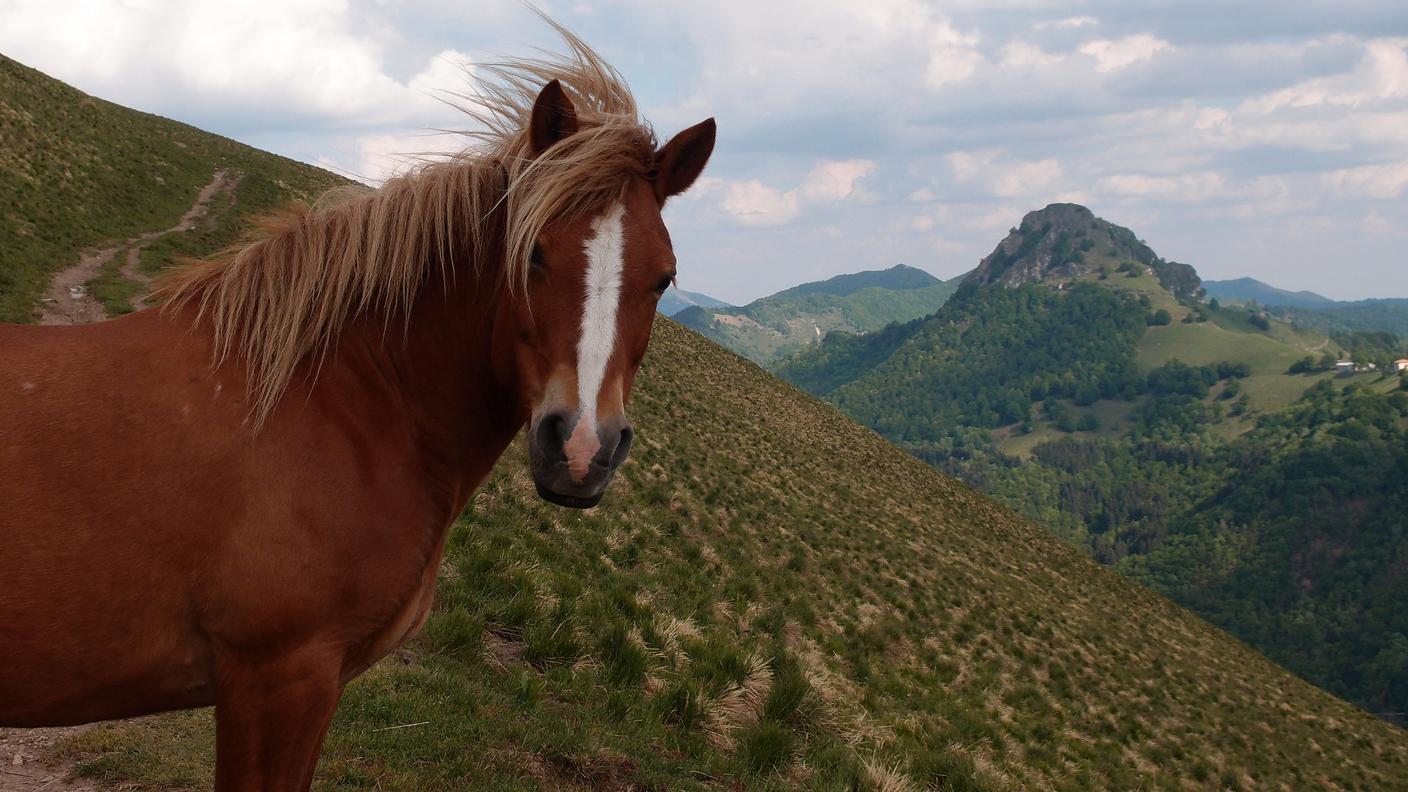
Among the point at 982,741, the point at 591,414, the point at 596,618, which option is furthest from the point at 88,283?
the point at 591,414

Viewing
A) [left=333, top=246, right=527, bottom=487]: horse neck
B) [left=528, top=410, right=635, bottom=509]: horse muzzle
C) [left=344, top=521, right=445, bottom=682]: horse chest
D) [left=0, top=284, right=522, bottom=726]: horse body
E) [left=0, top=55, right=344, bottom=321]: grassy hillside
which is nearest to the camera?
[left=0, top=284, right=522, bottom=726]: horse body

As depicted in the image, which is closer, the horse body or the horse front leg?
the horse body

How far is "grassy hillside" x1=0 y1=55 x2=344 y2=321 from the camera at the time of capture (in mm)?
22047

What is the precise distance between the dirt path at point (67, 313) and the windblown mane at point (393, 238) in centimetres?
35

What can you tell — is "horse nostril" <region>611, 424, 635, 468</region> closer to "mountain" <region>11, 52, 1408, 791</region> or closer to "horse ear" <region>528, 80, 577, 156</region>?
"horse ear" <region>528, 80, 577, 156</region>

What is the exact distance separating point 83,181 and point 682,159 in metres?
36.3

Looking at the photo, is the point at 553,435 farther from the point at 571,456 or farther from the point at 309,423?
the point at 309,423

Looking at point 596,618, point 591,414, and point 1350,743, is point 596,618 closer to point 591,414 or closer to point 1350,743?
point 591,414

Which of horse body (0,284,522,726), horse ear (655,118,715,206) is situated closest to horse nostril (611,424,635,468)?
horse body (0,284,522,726)

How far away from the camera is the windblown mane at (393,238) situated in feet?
9.00

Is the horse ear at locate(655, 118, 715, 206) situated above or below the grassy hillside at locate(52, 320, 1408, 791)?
above

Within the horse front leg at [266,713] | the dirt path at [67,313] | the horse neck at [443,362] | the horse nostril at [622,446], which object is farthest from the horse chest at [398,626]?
the dirt path at [67,313]

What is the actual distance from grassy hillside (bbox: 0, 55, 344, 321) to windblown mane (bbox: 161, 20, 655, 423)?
16.7 metres

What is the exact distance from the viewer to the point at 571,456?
2418 millimetres
